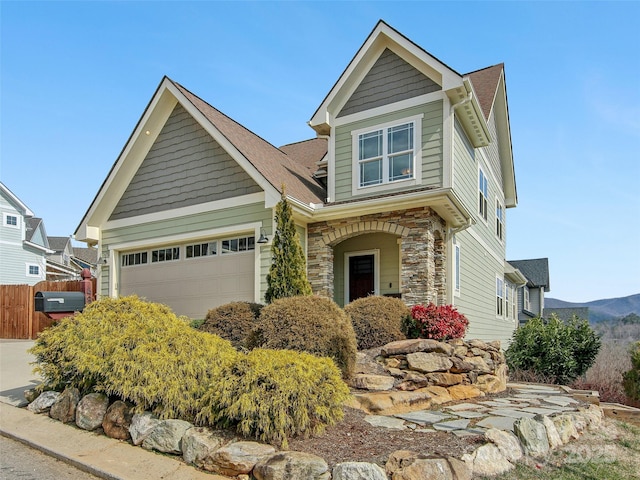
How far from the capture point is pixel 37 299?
28.0 ft

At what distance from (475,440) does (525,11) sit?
26.6ft

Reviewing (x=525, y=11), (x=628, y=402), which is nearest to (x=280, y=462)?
(x=628, y=402)

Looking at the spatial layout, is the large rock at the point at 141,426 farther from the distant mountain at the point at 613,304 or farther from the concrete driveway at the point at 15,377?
the distant mountain at the point at 613,304

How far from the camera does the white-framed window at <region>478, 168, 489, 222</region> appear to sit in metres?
14.7

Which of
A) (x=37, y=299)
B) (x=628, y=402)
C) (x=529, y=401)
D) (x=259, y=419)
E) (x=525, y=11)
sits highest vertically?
(x=525, y=11)

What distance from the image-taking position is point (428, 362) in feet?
23.5

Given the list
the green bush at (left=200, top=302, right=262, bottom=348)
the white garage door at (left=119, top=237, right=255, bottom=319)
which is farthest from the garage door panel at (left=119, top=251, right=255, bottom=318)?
the green bush at (left=200, top=302, right=262, bottom=348)

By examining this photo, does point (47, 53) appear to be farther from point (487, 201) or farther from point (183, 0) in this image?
point (487, 201)

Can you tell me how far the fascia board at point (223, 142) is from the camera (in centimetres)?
1073

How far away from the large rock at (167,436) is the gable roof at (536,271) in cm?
3307

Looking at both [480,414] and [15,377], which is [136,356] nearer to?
[480,414]

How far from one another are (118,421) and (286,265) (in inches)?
182

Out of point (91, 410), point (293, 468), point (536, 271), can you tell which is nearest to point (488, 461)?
point (293, 468)

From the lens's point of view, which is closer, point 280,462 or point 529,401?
point 280,462
